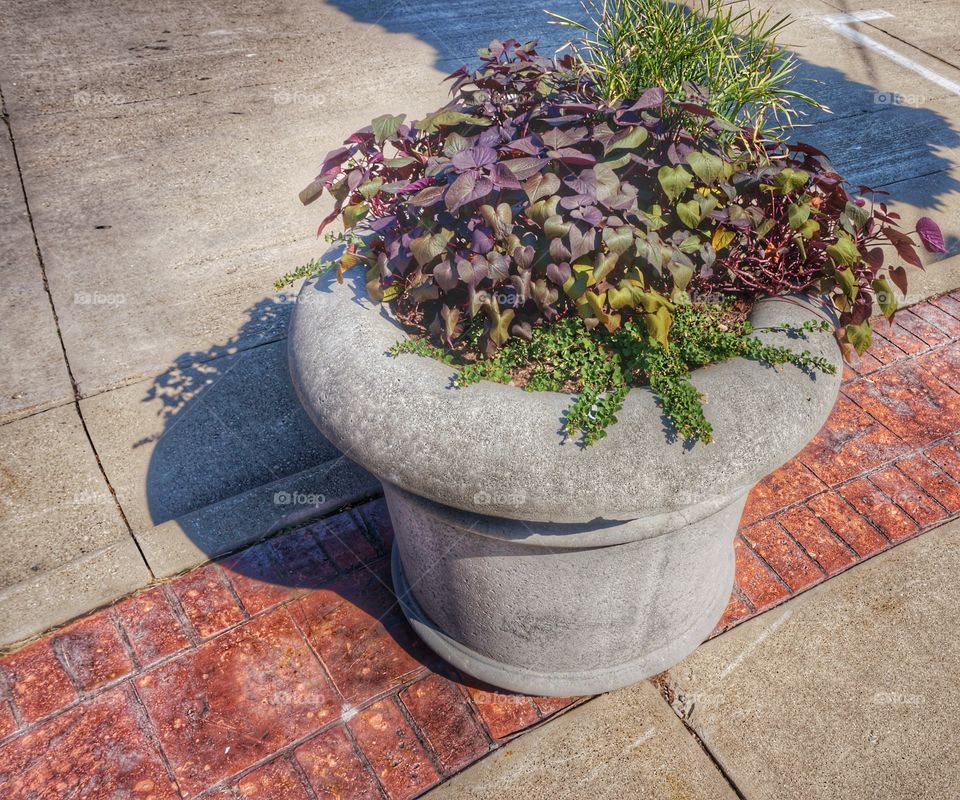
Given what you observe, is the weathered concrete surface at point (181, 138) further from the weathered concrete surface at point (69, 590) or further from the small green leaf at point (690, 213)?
the small green leaf at point (690, 213)

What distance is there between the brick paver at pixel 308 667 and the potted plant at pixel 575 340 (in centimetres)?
36

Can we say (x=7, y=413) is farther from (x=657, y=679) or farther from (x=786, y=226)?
(x=786, y=226)

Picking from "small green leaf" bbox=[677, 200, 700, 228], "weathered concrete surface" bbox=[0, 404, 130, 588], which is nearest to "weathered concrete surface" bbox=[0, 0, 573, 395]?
"weathered concrete surface" bbox=[0, 404, 130, 588]

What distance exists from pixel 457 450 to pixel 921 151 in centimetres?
535

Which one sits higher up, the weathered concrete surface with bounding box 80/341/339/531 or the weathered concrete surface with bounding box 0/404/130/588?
the weathered concrete surface with bounding box 80/341/339/531

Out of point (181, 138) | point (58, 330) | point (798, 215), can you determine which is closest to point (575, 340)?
point (798, 215)

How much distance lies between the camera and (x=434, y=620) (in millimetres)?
2920

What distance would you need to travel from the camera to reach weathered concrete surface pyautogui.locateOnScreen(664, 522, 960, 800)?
8.73 ft

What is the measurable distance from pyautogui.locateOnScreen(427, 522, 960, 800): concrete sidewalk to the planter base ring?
0.11 m

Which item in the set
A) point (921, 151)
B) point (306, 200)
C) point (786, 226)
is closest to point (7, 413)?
point (306, 200)

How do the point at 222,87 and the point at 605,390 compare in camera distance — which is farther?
the point at 222,87

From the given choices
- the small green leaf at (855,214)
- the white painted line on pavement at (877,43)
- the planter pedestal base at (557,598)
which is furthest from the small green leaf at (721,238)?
the white painted line on pavement at (877,43)

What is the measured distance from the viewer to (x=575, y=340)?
2.42 m

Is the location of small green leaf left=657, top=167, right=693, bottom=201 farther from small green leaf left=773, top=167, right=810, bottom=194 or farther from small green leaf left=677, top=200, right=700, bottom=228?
small green leaf left=773, top=167, right=810, bottom=194
